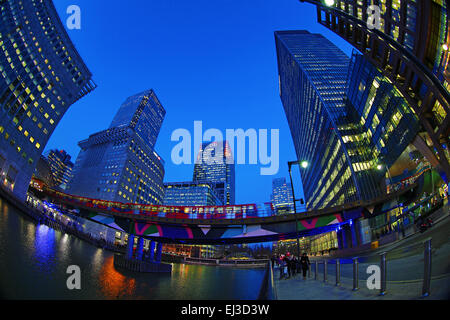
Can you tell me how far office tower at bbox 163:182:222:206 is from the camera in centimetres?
17812

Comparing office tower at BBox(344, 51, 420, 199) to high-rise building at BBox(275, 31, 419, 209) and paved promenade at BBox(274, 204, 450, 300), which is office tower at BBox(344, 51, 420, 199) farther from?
paved promenade at BBox(274, 204, 450, 300)

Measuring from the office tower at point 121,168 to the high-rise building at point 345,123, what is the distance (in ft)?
325

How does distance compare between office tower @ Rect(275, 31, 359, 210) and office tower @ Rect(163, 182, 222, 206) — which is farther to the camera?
office tower @ Rect(163, 182, 222, 206)

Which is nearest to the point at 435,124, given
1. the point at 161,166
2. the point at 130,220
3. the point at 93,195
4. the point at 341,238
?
the point at 341,238

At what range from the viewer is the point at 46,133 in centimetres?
7375

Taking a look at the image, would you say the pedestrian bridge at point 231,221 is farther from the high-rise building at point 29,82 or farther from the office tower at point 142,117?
the office tower at point 142,117

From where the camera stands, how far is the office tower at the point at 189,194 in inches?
7013

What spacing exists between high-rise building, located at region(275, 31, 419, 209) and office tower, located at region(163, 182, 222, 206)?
9786 cm

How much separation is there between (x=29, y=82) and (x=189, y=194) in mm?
133424

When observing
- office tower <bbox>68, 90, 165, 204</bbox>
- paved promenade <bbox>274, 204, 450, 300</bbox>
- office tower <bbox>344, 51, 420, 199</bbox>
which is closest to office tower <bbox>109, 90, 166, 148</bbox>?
office tower <bbox>68, 90, 165, 204</bbox>

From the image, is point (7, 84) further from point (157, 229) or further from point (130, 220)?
point (157, 229)

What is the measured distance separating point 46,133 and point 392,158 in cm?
10520

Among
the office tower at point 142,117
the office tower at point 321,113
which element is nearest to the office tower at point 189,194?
the office tower at point 142,117

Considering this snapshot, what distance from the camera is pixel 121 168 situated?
11500cm
